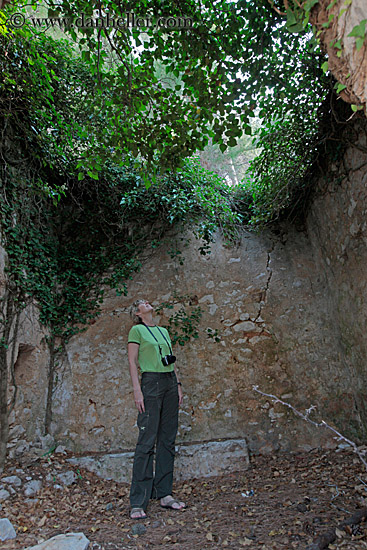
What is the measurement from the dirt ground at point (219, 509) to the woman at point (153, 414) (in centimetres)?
15

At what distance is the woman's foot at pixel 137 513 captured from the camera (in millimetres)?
2480

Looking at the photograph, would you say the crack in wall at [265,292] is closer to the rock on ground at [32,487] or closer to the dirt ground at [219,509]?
the dirt ground at [219,509]

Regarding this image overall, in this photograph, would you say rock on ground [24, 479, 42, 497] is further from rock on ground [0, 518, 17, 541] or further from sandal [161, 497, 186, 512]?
sandal [161, 497, 186, 512]

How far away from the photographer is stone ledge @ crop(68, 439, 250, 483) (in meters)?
3.22

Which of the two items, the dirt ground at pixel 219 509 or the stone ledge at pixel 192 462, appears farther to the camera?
the stone ledge at pixel 192 462

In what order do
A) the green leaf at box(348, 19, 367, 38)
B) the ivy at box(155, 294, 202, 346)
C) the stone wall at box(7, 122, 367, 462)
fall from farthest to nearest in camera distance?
the ivy at box(155, 294, 202, 346) → the stone wall at box(7, 122, 367, 462) → the green leaf at box(348, 19, 367, 38)

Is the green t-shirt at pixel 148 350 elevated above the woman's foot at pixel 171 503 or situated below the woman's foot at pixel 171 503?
above

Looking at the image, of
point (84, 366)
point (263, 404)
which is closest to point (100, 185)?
point (84, 366)

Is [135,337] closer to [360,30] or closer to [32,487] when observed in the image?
[32,487]

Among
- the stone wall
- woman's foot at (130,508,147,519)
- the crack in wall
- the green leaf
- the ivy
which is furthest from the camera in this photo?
the crack in wall

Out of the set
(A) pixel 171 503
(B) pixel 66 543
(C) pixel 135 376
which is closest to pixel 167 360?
(C) pixel 135 376

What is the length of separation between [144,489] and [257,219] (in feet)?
10.2

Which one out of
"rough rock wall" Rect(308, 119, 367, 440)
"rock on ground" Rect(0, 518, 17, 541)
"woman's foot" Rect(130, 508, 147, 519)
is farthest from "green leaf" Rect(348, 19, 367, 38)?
"rock on ground" Rect(0, 518, 17, 541)

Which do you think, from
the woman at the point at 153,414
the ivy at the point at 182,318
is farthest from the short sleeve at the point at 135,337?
the ivy at the point at 182,318
